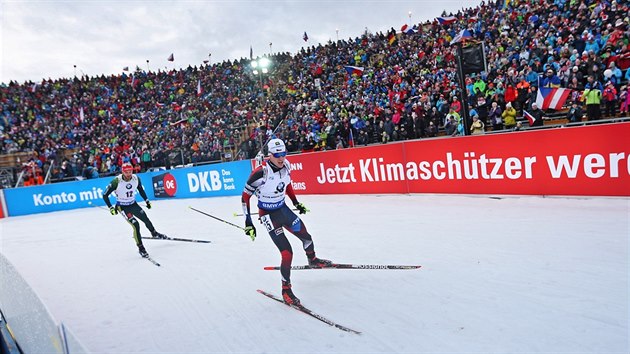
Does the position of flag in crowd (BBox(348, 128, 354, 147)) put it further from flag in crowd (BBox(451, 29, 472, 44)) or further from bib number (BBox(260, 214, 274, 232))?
bib number (BBox(260, 214, 274, 232))

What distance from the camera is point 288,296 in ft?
17.8

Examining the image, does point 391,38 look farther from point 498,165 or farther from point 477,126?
point 498,165

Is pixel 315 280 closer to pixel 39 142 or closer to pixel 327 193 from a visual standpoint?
pixel 327 193

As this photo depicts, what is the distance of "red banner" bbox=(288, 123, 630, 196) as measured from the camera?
8766 mm

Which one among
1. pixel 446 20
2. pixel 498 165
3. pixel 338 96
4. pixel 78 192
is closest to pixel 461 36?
pixel 498 165

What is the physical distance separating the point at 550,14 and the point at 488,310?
53.2 feet

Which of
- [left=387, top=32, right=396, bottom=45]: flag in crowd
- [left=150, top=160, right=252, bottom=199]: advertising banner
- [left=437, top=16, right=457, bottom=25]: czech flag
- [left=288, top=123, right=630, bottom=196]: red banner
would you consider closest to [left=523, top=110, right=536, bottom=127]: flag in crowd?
[left=288, top=123, right=630, bottom=196]: red banner

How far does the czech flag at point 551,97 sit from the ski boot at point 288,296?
994 centimetres

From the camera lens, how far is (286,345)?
4.35 meters

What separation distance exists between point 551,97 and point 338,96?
11.5m

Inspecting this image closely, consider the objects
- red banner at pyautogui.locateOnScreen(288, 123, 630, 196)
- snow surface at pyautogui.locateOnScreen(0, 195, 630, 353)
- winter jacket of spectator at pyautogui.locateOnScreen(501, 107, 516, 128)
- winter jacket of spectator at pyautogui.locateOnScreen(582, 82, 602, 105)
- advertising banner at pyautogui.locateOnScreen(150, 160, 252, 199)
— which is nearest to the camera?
snow surface at pyautogui.locateOnScreen(0, 195, 630, 353)

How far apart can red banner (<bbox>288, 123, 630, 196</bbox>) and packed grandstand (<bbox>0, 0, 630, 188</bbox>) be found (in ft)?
4.61

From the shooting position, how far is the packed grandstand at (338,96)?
42.6 feet

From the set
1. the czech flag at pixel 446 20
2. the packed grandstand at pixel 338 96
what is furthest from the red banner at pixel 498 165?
the czech flag at pixel 446 20
